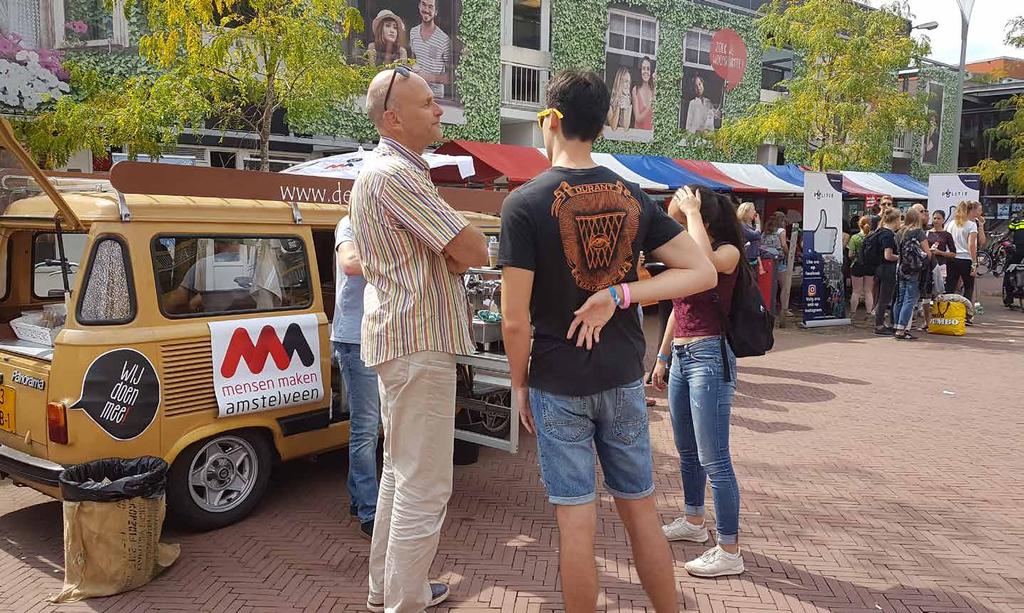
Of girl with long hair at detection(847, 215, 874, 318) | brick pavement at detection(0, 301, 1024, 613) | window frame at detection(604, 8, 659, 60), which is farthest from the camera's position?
window frame at detection(604, 8, 659, 60)

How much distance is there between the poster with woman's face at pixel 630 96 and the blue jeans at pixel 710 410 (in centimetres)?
1649

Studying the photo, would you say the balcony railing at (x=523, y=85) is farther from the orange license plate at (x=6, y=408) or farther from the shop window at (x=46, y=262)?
the orange license plate at (x=6, y=408)

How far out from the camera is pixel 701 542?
409cm

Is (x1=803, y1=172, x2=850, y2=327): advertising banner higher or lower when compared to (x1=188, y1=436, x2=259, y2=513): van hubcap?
higher

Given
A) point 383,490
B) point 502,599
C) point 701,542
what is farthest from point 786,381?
point 383,490

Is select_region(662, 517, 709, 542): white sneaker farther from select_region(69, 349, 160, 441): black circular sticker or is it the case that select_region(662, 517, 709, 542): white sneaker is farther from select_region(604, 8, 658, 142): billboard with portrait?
select_region(604, 8, 658, 142): billboard with portrait

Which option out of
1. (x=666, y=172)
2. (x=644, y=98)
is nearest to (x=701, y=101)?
(x=644, y=98)

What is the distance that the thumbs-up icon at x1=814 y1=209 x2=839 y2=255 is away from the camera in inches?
492

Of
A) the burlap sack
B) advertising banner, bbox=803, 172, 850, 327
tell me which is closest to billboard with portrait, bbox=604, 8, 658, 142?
advertising banner, bbox=803, 172, 850, 327

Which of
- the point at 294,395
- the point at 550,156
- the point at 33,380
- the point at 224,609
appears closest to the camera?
the point at 550,156

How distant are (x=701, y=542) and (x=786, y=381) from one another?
5.02m

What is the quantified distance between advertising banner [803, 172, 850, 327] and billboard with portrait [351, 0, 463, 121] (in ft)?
25.5

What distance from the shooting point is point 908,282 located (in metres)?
11.2

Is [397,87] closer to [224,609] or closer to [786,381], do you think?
[224,609]
